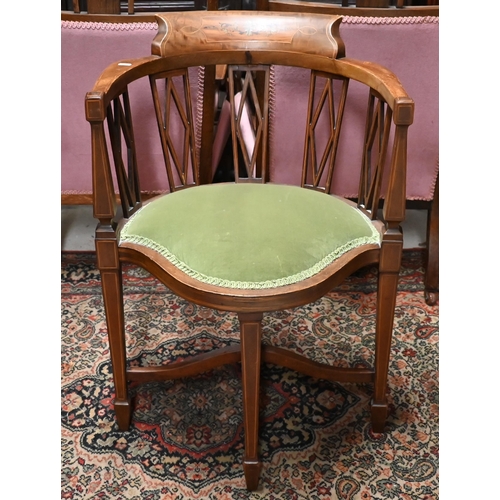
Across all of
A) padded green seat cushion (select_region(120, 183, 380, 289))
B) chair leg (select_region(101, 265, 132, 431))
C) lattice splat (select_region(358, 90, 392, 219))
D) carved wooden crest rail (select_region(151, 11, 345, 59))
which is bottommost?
chair leg (select_region(101, 265, 132, 431))

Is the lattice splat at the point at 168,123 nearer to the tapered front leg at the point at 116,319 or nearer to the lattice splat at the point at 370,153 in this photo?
the tapered front leg at the point at 116,319

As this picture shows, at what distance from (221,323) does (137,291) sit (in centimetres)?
32

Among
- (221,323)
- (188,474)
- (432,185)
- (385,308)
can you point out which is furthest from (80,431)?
(432,185)

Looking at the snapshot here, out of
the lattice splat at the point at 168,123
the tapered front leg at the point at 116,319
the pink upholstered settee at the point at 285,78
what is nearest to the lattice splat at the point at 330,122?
the pink upholstered settee at the point at 285,78

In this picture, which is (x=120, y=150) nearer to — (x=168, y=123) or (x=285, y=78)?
(x=168, y=123)

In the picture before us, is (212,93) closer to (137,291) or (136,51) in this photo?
(136,51)

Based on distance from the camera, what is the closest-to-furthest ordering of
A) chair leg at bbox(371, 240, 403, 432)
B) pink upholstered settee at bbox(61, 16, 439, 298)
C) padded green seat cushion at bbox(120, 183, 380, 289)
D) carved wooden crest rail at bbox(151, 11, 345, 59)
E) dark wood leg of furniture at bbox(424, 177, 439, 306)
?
1. padded green seat cushion at bbox(120, 183, 380, 289)
2. chair leg at bbox(371, 240, 403, 432)
3. carved wooden crest rail at bbox(151, 11, 345, 59)
4. pink upholstered settee at bbox(61, 16, 439, 298)
5. dark wood leg of furniture at bbox(424, 177, 439, 306)

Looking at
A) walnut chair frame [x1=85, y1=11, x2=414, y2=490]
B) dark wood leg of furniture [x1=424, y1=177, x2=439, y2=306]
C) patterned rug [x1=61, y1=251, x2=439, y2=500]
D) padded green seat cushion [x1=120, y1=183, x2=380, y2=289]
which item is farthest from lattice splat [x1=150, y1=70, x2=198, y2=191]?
dark wood leg of furniture [x1=424, y1=177, x2=439, y2=306]

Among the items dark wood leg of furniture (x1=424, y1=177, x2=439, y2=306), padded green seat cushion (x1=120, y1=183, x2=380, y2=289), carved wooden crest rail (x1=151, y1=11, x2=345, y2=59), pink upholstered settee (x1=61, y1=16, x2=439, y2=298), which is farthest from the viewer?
dark wood leg of furniture (x1=424, y1=177, x2=439, y2=306)

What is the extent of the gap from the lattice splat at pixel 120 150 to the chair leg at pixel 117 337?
0.48ft

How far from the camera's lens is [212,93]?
1678mm

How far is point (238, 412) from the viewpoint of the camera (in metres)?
1.51

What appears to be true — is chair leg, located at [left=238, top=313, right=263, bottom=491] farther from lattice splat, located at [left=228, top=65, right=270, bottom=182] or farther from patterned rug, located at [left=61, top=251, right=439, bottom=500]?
lattice splat, located at [left=228, top=65, right=270, bottom=182]

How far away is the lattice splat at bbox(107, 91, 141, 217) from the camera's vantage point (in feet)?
4.09
